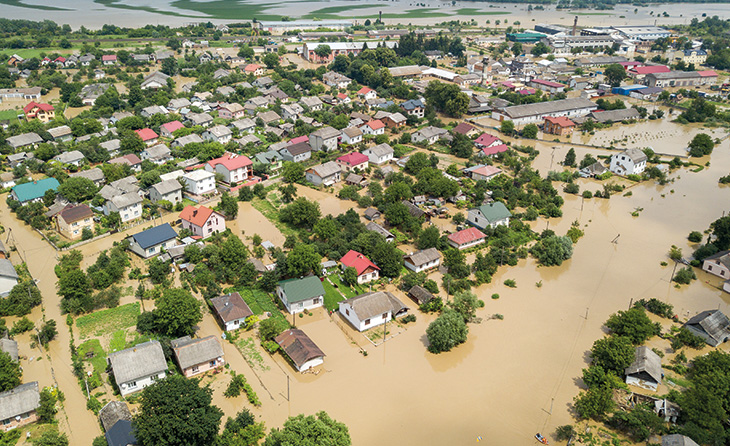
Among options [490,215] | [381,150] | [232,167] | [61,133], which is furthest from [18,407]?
[61,133]

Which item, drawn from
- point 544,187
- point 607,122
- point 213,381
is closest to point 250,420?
point 213,381

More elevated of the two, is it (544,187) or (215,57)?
(215,57)

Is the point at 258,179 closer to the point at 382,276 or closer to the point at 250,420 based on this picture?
the point at 382,276

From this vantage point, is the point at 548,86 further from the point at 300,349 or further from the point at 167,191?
the point at 300,349

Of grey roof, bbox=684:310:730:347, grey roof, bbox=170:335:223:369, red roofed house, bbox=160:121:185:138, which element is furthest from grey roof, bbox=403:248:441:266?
red roofed house, bbox=160:121:185:138

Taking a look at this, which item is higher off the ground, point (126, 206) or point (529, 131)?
point (529, 131)

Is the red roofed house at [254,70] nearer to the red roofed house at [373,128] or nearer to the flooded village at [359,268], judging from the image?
the flooded village at [359,268]
